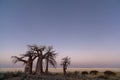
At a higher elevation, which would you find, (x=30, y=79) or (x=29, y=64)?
(x=29, y=64)

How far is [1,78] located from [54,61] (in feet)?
35.3

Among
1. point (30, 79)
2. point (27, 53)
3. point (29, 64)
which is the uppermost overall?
point (27, 53)

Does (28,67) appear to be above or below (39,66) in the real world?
below

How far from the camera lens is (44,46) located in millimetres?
32688

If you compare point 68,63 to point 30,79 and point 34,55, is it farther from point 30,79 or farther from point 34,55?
point 30,79

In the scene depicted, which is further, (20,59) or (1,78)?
(20,59)

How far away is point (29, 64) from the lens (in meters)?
31.9

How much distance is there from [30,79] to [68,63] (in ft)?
53.3

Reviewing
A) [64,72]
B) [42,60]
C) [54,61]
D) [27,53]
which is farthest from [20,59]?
[64,72]

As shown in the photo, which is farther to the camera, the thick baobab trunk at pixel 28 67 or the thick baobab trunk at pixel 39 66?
the thick baobab trunk at pixel 28 67

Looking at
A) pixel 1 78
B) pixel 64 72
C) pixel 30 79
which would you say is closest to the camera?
pixel 30 79

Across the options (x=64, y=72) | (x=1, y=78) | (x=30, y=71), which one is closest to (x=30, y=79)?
(x=1, y=78)

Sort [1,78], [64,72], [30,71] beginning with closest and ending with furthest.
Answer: [1,78] → [30,71] → [64,72]

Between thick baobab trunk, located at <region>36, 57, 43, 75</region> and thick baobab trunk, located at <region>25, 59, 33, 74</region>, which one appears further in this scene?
thick baobab trunk, located at <region>25, 59, 33, 74</region>
